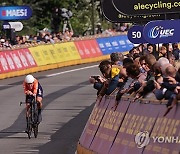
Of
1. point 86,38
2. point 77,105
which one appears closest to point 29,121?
point 77,105

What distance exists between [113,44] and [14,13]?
7121 millimetres

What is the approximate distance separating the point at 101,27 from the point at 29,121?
48462 mm

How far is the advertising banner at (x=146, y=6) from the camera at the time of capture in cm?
1518

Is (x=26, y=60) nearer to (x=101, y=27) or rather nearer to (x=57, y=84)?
(x=57, y=84)

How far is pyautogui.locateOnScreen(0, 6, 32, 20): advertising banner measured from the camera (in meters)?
45.0

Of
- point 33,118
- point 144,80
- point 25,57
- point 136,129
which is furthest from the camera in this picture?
point 25,57

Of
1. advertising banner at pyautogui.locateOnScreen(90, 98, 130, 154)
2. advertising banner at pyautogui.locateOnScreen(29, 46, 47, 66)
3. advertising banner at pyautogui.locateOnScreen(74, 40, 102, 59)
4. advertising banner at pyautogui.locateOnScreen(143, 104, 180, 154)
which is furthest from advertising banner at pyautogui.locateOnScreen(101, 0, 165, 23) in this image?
advertising banner at pyautogui.locateOnScreen(74, 40, 102, 59)

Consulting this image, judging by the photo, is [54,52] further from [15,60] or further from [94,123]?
[94,123]

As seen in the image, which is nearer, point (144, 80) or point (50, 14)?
point (144, 80)

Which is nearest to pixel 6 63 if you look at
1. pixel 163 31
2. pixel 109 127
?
pixel 163 31

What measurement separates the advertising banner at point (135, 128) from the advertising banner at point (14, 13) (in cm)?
3240

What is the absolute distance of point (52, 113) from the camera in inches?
976

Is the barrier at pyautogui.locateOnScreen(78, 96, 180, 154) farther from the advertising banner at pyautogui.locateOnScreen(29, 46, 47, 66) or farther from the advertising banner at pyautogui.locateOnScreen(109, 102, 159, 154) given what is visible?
the advertising banner at pyautogui.locateOnScreen(29, 46, 47, 66)
